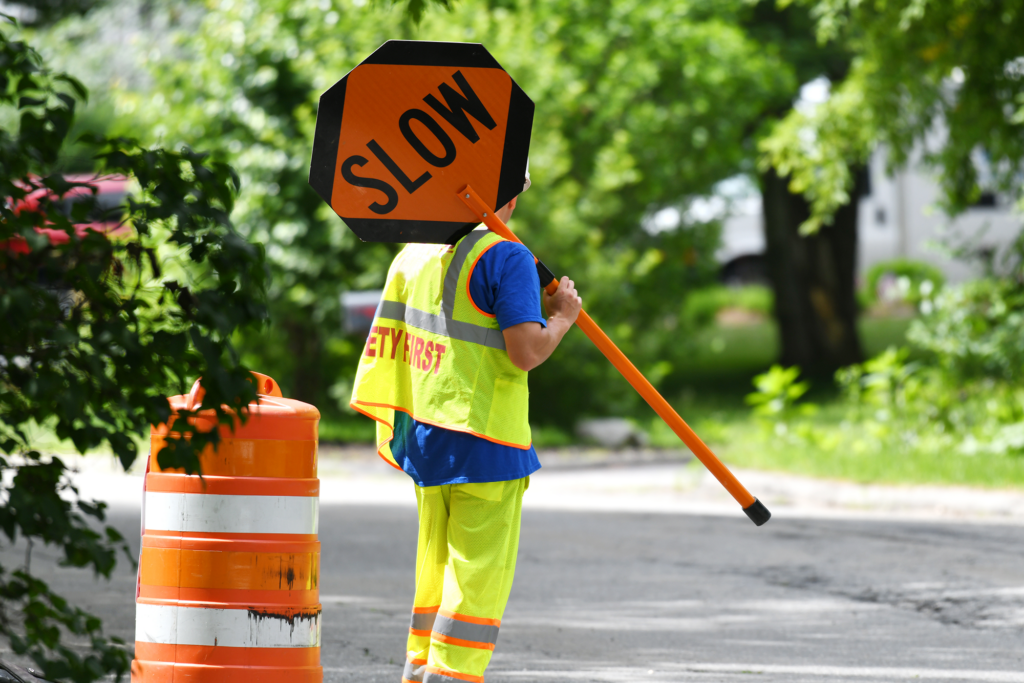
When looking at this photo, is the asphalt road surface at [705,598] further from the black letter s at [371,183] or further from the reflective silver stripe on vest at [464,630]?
the black letter s at [371,183]

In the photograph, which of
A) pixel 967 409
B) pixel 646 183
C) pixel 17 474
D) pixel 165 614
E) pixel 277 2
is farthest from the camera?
pixel 646 183

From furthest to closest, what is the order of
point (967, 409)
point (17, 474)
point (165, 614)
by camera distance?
point (967, 409)
point (165, 614)
point (17, 474)

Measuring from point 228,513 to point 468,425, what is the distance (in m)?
0.71

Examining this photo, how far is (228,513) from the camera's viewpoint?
3.23m

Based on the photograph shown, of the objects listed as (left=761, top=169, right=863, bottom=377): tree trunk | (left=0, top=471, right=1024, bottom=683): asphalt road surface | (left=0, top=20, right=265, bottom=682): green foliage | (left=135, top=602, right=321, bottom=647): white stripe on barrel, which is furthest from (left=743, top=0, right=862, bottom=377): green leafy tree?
(left=0, top=20, right=265, bottom=682): green foliage

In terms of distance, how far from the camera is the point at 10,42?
2.50m

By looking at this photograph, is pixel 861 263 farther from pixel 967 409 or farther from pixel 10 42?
pixel 10 42

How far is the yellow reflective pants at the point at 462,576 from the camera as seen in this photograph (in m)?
3.30

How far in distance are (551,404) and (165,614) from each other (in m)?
10.6

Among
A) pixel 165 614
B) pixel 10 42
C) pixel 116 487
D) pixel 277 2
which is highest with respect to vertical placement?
pixel 277 2

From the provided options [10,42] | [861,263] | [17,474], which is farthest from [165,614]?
[861,263]

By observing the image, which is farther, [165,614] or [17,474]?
[165,614]

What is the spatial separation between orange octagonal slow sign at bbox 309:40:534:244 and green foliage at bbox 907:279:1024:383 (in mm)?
8462

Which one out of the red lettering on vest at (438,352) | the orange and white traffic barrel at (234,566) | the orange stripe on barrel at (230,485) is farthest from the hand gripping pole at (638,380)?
the orange stripe on barrel at (230,485)
